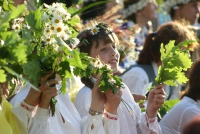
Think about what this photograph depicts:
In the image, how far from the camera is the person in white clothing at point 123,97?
4.26m

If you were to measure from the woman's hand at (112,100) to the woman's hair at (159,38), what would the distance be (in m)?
2.13

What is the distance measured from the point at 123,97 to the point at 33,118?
98cm

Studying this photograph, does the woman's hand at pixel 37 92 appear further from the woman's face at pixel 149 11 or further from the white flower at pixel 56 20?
the woman's face at pixel 149 11

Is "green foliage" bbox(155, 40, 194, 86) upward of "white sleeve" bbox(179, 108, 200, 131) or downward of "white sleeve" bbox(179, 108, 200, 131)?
upward

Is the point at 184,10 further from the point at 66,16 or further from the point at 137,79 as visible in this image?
the point at 66,16

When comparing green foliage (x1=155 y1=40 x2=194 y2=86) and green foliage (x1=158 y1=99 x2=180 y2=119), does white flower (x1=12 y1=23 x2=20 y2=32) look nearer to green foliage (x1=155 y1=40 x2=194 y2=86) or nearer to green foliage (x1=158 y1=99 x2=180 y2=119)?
green foliage (x1=155 y1=40 x2=194 y2=86)

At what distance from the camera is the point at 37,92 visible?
3504mm

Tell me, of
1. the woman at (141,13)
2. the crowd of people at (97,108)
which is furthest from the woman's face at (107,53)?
the woman at (141,13)

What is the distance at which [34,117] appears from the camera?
12.0 feet

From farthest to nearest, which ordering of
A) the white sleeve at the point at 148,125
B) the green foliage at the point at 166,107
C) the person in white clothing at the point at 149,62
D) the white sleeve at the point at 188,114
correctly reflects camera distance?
the person in white clothing at the point at 149,62, the green foliage at the point at 166,107, the white sleeve at the point at 188,114, the white sleeve at the point at 148,125

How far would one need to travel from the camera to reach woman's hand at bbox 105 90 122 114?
154 inches

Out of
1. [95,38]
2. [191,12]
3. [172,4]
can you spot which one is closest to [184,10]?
[191,12]

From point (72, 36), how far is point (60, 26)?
1.10 feet

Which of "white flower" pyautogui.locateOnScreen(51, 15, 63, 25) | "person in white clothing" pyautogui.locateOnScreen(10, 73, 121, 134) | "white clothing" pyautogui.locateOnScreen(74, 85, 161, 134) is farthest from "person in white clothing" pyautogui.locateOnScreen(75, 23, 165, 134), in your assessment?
"white flower" pyautogui.locateOnScreen(51, 15, 63, 25)
